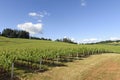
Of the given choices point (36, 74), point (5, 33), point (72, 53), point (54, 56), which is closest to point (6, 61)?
point (36, 74)

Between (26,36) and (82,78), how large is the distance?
128 m

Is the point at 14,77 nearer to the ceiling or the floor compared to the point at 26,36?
nearer to the floor

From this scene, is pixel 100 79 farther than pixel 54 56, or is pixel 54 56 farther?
pixel 54 56

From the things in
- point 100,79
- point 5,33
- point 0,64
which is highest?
point 5,33

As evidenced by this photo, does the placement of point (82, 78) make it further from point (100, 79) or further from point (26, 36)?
point (26, 36)

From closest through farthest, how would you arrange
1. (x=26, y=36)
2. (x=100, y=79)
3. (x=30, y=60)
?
(x=100, y=79), (x=30, y=60), (x=26, y=36)

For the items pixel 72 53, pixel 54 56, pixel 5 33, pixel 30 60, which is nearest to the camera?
pixel 30 60

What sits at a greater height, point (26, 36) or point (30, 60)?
point (26, 36)

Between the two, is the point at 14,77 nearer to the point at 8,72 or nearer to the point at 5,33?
the point at 8,72

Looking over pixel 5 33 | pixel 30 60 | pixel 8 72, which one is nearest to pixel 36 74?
pixel 8 72

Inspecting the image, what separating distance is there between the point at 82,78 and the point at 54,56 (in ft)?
48.3

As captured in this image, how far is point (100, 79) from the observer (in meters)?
19.7

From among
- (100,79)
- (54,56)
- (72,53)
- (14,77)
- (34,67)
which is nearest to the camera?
(14,77)

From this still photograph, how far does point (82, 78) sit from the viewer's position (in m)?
19.8
